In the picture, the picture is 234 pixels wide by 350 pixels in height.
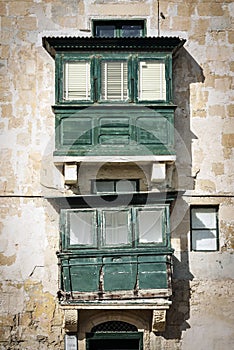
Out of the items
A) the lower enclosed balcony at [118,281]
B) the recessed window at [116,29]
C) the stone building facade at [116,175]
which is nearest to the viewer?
the lower enclosed balcony at [118,281]

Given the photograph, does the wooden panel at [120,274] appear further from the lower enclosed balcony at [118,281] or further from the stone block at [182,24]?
the stone block at [182,24]

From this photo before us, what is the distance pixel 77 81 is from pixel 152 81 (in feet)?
5.20

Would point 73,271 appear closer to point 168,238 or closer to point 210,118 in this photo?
point 168,238

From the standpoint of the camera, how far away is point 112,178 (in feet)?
52.2

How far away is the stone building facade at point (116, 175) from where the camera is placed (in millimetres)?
15531

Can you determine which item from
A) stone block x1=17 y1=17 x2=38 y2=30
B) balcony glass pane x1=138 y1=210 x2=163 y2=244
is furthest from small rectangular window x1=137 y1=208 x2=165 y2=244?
stone block x1=17 y1=17 x2=38 y2=30

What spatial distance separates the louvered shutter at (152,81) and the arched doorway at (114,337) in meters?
4.82

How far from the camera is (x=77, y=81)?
1566 cm

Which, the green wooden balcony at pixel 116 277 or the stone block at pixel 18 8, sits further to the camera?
the stone block at pixel 18 8

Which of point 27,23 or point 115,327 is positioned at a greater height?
point 27,23

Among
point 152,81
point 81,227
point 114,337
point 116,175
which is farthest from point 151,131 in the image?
point 114,337

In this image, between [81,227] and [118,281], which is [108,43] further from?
[118,281]

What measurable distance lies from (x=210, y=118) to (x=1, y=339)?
650 centimetres

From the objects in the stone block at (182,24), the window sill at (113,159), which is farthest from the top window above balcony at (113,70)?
the window sill at (113,159)
